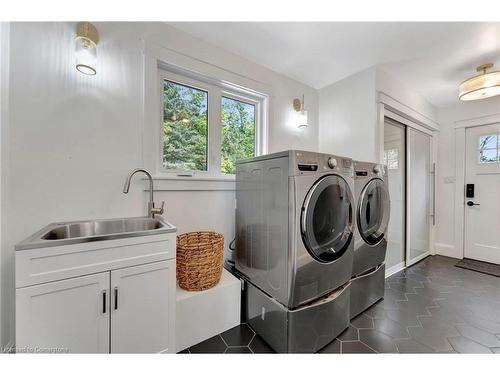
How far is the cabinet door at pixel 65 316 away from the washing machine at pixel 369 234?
70.4 inches

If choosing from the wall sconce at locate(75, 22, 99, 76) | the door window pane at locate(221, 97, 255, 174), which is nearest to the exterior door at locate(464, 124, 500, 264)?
the door window pane at locate(221, 97, 255, 174)

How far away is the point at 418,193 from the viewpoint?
303 cm

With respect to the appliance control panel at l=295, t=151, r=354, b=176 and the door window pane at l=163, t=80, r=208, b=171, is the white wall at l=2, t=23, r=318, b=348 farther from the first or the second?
the appliance control panel at l=295, t=151, r=354, b=176

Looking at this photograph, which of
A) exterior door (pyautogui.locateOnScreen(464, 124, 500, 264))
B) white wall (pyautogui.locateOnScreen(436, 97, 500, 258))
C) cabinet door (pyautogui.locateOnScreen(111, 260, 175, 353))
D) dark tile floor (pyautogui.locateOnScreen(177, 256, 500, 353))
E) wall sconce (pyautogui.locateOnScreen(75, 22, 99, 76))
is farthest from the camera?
white wall (pyautogui.locateOnScreen(436, 97, 500, 258))


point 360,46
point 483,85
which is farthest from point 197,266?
point 483,85

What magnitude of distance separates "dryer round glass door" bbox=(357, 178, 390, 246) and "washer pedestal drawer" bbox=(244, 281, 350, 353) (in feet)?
1.82

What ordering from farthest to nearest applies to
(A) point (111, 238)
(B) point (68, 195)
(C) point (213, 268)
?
(C) point (213, 268) → (B) point (68, 195) → (A) point (111, 238)

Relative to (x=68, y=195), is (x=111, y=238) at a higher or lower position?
lower

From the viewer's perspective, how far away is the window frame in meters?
1.79

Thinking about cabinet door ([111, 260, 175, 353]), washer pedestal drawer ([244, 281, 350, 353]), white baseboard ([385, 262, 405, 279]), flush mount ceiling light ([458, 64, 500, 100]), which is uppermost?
flush mount ceiling light ([458, 64, 500, 100])

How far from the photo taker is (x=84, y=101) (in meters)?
1.41

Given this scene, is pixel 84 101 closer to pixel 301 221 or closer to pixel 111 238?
pixel 111 238
